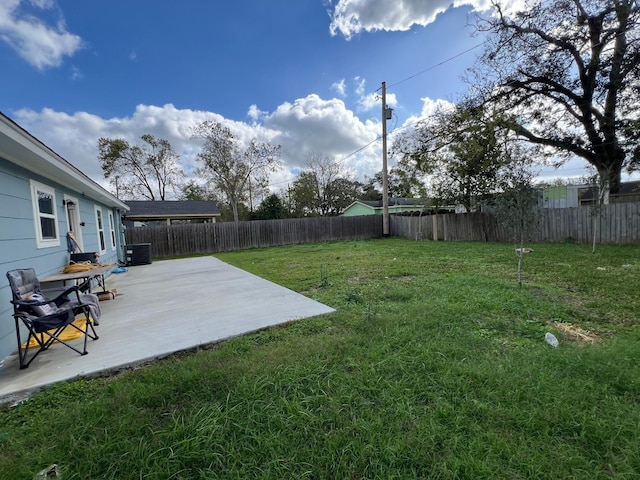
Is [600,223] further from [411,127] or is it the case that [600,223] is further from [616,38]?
[411,127]

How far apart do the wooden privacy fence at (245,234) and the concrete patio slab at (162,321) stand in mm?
6709

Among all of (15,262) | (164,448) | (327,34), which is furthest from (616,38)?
(15,262)

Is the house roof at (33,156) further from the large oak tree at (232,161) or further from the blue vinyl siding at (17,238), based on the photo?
the large oak tree at (232,161)

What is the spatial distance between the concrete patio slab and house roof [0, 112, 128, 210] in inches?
82.3

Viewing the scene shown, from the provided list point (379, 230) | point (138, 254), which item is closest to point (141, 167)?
point (138, 254)

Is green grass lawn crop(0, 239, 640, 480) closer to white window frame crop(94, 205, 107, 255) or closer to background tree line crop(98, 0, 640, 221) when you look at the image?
white window frame crop(94, 205, 107, 255)

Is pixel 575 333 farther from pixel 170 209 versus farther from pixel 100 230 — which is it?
pixel 170 209

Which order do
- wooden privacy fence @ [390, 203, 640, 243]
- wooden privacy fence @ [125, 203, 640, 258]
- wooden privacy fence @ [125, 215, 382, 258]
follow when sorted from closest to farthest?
1. wooden privacy fence @ [390, 203, 640, 243]
2. wooden privacy fence @ [125, 203, 640, 258]
3. wooden privacy fence @ [125, 215, 382, 258]

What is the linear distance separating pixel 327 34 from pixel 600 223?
10928 millimetres

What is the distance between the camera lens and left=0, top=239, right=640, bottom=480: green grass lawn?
54.2 inches

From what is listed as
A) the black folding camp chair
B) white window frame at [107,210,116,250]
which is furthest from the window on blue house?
the black folding camp chair

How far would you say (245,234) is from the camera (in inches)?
537

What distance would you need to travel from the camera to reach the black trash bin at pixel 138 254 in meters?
9.29

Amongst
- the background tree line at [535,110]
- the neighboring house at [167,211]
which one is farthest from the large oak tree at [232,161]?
the background tree line at [535,110]
